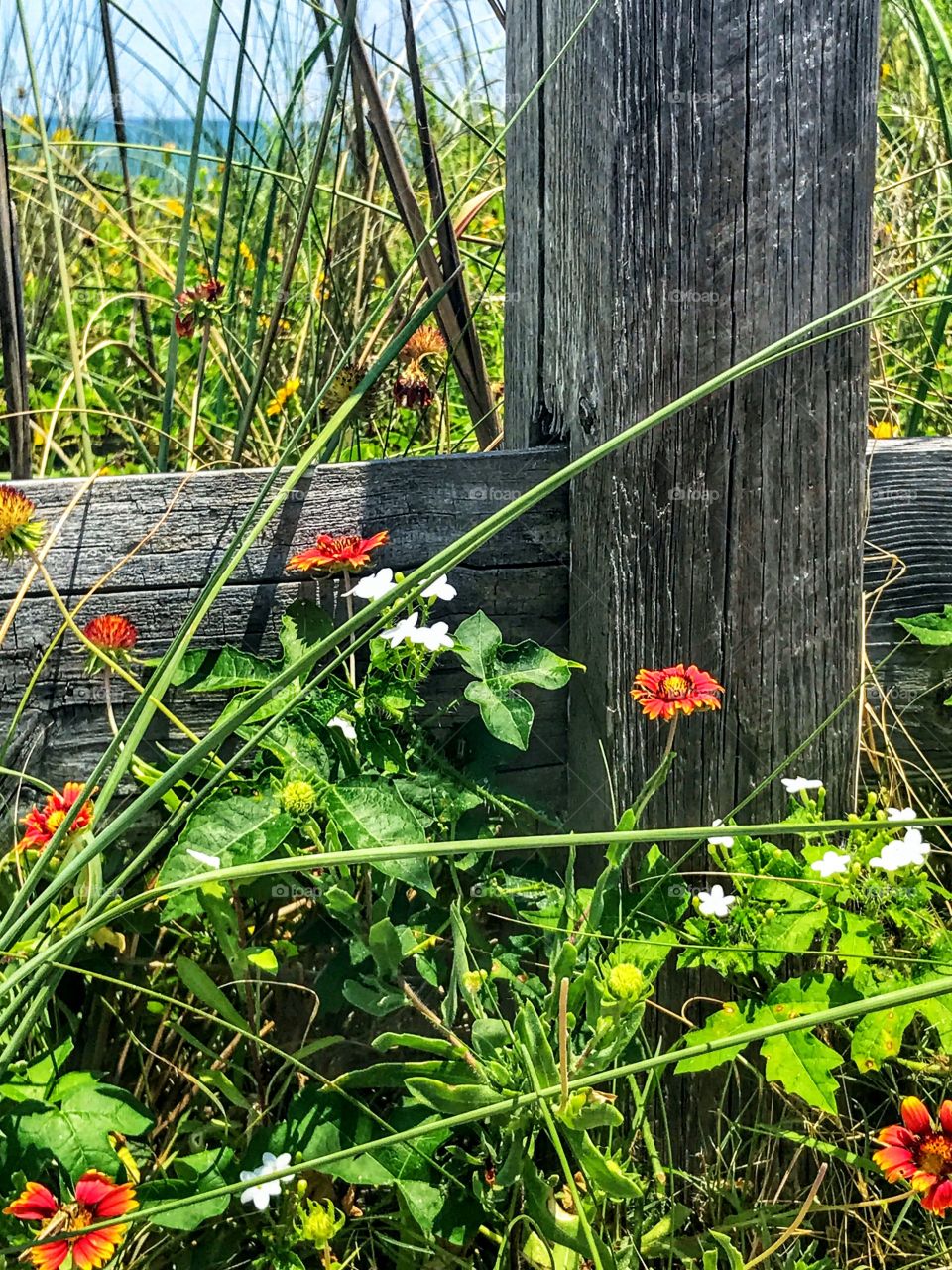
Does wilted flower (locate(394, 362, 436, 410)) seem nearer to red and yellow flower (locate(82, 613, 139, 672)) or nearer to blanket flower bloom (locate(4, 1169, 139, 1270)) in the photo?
red and yellow flower (locate(82, 613, 139, 672))

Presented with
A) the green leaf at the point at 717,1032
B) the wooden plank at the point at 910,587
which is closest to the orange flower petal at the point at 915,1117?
the green leaf at the point at 717,1032

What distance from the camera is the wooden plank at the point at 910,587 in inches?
57.9

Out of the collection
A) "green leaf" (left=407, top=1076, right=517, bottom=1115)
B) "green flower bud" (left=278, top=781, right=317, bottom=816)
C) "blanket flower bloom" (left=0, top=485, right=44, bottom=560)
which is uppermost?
"blanket flower bloom" (left=0, top=485, right=44, bottom=560)

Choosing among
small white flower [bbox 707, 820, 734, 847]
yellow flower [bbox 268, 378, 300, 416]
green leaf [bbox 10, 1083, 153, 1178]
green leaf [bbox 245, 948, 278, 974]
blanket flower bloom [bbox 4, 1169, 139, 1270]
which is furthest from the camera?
yellow flower [bbox 268, 378, 300, 416]

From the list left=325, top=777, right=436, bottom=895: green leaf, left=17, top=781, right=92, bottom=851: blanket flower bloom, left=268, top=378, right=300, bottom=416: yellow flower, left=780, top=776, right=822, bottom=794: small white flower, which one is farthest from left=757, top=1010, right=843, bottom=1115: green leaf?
left=268, top=378, right=300, bottom=416: yellow flower

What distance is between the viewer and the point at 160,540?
1345mm

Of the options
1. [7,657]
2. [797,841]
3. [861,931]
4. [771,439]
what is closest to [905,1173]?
[861,931]

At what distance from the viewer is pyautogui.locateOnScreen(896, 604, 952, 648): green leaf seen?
143 cm

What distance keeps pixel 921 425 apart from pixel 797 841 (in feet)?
3.17

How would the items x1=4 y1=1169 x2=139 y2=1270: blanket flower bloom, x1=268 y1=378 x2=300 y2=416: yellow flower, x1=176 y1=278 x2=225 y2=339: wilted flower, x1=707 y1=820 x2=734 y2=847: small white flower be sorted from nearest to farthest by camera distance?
x1=4 y1=1169 x2=139 y2=1270: blanket flower bloom → x1=707 y1=820 x2=734 y2=847: small white flower → x1=176 y1=278 x2=225 y2=339: wilted flower → x1=268 y1=378 x2=300 y2=416: yellow flower

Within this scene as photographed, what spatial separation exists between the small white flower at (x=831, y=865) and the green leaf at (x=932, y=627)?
0.34m

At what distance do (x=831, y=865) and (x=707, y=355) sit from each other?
1.82ft

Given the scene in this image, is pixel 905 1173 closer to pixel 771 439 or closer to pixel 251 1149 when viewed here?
pixel 251 1149

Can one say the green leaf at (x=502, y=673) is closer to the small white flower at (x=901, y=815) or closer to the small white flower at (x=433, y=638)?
Answer: the small white flower at (x=433, y=638)
